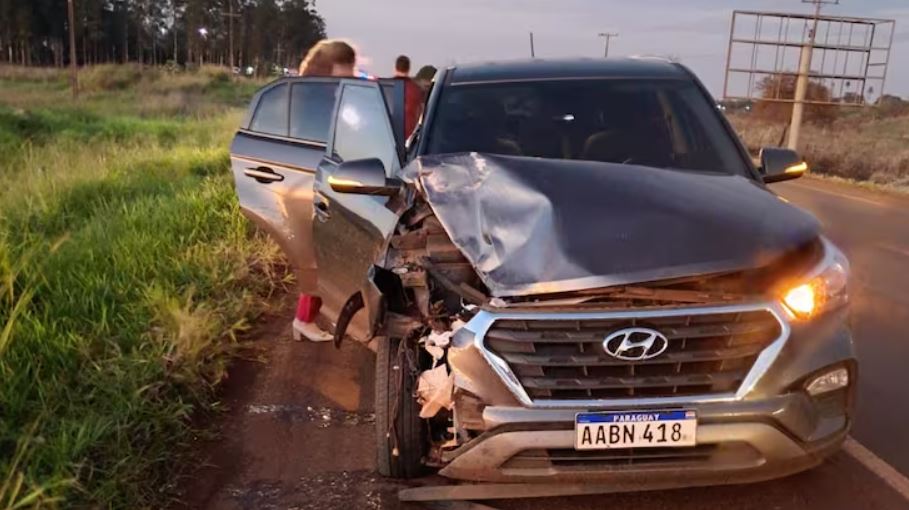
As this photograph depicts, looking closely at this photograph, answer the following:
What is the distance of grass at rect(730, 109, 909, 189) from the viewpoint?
28.2 metres

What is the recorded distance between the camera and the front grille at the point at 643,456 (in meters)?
3.16

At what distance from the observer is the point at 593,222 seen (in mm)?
3375

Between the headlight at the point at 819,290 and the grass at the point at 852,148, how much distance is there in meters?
10.8

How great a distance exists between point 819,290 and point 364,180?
2064mm

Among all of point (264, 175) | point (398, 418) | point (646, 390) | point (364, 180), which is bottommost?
point (398, 418)

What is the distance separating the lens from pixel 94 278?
609 centimetres

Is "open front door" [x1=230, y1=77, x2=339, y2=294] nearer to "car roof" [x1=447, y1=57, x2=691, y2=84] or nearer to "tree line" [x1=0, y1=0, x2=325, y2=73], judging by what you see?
"car roof" [x1=447, y1=57, x2=691, y2=84]

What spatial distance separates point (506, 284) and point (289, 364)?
9.09ft

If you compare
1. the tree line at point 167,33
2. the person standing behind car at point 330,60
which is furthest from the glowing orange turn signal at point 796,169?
the tree line at point 167,33

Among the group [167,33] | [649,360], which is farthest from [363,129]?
[167,33]

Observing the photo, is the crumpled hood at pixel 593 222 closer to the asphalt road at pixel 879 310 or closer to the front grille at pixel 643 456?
the front grille at pixel 643 456

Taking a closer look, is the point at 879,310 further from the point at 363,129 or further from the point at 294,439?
the point at 294,439

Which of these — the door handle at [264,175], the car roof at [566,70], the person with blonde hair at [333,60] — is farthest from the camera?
the person with blonde hair at [333,60]

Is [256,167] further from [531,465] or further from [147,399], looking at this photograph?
[531,465]
